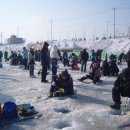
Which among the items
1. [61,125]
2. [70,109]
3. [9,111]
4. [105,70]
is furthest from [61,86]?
[105,70]

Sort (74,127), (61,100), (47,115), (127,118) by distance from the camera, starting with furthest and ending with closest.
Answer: (61,100), (47,115), (127,118), (74,127)

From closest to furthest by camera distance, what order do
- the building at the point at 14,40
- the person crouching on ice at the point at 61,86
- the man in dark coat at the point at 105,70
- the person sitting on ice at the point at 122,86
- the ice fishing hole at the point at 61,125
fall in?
the ice fishing hole at the point at 61,125, the person sitting on ice at the point at 122,86, the person crouching on ice at the point at 61,86, the man in dark coat at the point at 105,70, the building at the point at 14,40

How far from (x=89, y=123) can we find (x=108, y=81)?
7044 millimetres

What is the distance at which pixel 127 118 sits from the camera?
22.4 ft

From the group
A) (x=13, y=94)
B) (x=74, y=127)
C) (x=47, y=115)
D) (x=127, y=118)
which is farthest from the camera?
(x=13, y=94)

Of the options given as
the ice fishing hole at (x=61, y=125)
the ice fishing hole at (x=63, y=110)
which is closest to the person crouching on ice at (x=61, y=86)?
the ice fishing hole at (x=63, y=110)

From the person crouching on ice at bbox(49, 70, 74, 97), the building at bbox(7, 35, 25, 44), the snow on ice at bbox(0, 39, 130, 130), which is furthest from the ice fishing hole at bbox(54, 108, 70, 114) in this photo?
the building at bbox(7, 35, 25, 44)

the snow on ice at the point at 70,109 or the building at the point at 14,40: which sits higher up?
the building at the point at 14,40

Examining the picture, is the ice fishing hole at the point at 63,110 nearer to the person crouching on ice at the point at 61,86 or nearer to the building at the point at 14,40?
the person crouching on ice at the point at 61,86

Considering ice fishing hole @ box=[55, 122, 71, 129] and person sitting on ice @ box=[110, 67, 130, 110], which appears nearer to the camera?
ice fishing hole @ box=[55, 122, 71, 129]

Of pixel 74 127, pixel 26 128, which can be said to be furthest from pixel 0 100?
pixel 74 127

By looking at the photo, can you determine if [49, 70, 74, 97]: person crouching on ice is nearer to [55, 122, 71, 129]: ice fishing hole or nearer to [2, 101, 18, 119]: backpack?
[2, 101, 18, 119]: backpack

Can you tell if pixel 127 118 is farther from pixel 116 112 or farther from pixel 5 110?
pixel 5 110

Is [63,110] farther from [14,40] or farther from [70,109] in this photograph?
[14,40]
